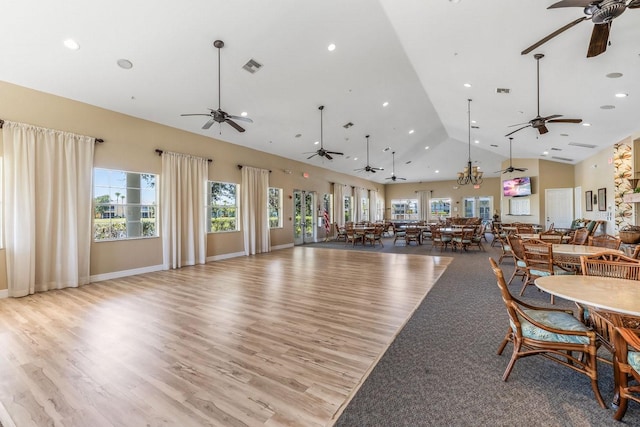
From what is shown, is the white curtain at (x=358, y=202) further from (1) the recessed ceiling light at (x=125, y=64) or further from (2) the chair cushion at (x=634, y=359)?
(2) the chair cushion at (x=634, y=359)

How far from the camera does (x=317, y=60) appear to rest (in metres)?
5.49

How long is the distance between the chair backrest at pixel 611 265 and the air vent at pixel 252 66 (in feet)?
17.6

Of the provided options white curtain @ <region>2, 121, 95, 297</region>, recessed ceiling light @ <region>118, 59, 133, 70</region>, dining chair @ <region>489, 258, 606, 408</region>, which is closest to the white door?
dining chair @ <region>489, 258, 606, 408</region>

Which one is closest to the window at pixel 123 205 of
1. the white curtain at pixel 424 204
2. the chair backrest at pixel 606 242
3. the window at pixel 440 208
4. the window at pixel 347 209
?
the chair backrest at pixel 606 242

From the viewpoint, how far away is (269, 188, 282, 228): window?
32.7ft

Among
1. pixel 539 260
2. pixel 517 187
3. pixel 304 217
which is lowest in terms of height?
pixel 539 260

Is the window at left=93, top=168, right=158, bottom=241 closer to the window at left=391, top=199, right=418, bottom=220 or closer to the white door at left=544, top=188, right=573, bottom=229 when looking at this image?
the white door at left=544, top=188, right=573, bottom=229

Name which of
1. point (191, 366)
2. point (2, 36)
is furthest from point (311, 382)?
point (2, 36)

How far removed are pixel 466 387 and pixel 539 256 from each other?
298cm

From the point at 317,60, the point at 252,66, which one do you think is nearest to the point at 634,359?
the point at 317,60

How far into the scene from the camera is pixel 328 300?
4152 millimetres

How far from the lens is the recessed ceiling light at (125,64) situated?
452 cm

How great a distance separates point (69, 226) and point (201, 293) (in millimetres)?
2730

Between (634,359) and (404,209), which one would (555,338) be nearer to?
(634,359)
